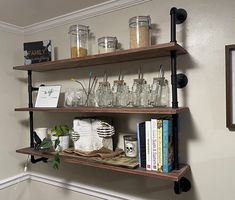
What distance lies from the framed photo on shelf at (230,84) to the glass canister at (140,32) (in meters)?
0.41

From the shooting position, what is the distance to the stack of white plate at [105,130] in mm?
1376

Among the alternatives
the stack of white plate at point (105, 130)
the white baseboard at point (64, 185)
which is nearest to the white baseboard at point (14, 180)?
the white baseboard at point (64, 185)

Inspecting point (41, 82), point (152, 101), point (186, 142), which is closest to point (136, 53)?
point (152, 101)

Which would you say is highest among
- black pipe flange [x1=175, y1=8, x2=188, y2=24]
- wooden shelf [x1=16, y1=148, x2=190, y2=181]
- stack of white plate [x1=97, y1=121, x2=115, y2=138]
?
black pipe flange [x1=175, y1=8, x2=188, y2=24]

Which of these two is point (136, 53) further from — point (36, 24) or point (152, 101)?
point (36, 24)

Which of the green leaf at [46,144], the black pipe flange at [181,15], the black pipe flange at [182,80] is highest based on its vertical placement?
the black pipe flange at [181,15]

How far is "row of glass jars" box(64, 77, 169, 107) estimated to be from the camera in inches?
49.6

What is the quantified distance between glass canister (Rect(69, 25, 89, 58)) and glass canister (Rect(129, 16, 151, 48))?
386 mm

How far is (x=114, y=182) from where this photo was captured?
1.52 metres

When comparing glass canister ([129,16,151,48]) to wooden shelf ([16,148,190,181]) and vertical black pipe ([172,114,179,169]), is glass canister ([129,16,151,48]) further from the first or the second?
wooden shelf ([16,148,190,181])

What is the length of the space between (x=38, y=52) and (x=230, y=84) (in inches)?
51.7

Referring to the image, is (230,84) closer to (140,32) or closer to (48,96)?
(140,32)

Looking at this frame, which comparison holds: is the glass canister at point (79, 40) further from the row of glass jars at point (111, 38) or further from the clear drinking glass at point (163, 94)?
the clear drinking glass at point (163, 94)

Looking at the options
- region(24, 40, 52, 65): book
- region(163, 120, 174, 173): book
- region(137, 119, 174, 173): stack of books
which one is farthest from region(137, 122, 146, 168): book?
region(24, 40, 52, 65): book
